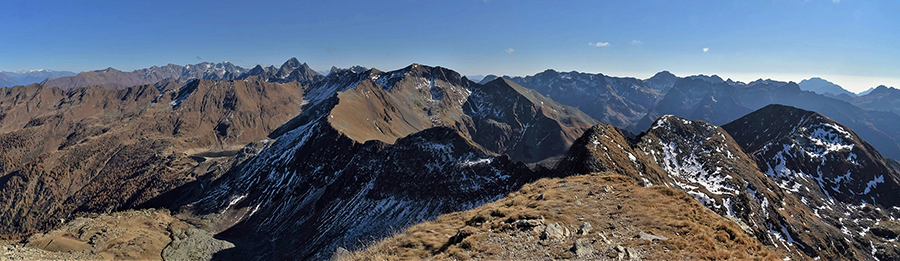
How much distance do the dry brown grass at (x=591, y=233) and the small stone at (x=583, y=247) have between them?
31 cm

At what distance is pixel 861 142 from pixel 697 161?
115 meters

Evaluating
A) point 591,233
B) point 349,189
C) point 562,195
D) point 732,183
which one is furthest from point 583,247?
point 732,183

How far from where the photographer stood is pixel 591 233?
19.8 meters

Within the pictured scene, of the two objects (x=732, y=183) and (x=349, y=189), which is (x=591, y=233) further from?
(x=732, y=183)

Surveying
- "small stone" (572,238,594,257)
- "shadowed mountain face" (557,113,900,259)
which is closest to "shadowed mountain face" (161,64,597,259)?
"shadowed mountain face" (557,113,900,259)

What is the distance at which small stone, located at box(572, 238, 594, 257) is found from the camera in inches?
677

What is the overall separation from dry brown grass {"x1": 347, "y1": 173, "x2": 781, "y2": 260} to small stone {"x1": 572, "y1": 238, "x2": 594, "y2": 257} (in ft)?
1.03

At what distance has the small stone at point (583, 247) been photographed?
56.4 feet

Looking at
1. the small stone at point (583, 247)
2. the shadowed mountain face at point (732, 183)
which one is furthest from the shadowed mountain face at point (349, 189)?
the small stone at point (583, 247)

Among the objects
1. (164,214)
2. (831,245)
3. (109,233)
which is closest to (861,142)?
(831,245)

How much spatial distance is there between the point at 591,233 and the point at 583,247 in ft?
7.78

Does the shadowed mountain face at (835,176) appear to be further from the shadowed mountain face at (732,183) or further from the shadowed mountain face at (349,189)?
the shadowed mountain face at (349,189)

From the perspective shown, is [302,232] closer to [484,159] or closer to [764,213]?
[484,159]

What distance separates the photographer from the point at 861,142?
150 meters
